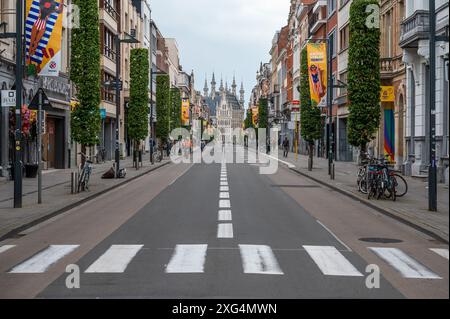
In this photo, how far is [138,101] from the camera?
1766 inches

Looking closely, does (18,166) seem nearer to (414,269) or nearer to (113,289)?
(113,289)

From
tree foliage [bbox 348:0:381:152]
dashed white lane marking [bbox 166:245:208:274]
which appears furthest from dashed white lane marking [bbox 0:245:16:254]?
tree foliage [bbox 348:0:381:152]

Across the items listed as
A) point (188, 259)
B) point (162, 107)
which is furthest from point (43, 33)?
point (162, 107)

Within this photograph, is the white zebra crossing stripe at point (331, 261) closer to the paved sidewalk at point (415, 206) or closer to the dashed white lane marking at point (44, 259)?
the paved sidewalk at point (415, 206)

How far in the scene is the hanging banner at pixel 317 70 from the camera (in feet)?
119

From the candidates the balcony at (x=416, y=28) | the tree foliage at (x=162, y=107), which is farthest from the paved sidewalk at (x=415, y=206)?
the tree foliage at (x=162, y=107)

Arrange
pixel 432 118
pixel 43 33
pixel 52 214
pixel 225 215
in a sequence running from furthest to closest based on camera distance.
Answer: pixel 43 33 < pixel 432 118 < pixel 52 214 < pixel 225 215

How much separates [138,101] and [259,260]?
36.1m

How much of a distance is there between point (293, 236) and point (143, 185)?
1551cm

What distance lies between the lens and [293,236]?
12547 mm

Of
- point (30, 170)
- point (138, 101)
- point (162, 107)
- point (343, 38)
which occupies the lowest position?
point (30, 170)

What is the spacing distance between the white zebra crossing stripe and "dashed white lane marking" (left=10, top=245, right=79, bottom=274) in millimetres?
3963

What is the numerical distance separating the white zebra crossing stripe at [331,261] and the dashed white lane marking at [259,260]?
65 cm

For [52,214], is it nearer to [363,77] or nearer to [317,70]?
[363,77]
